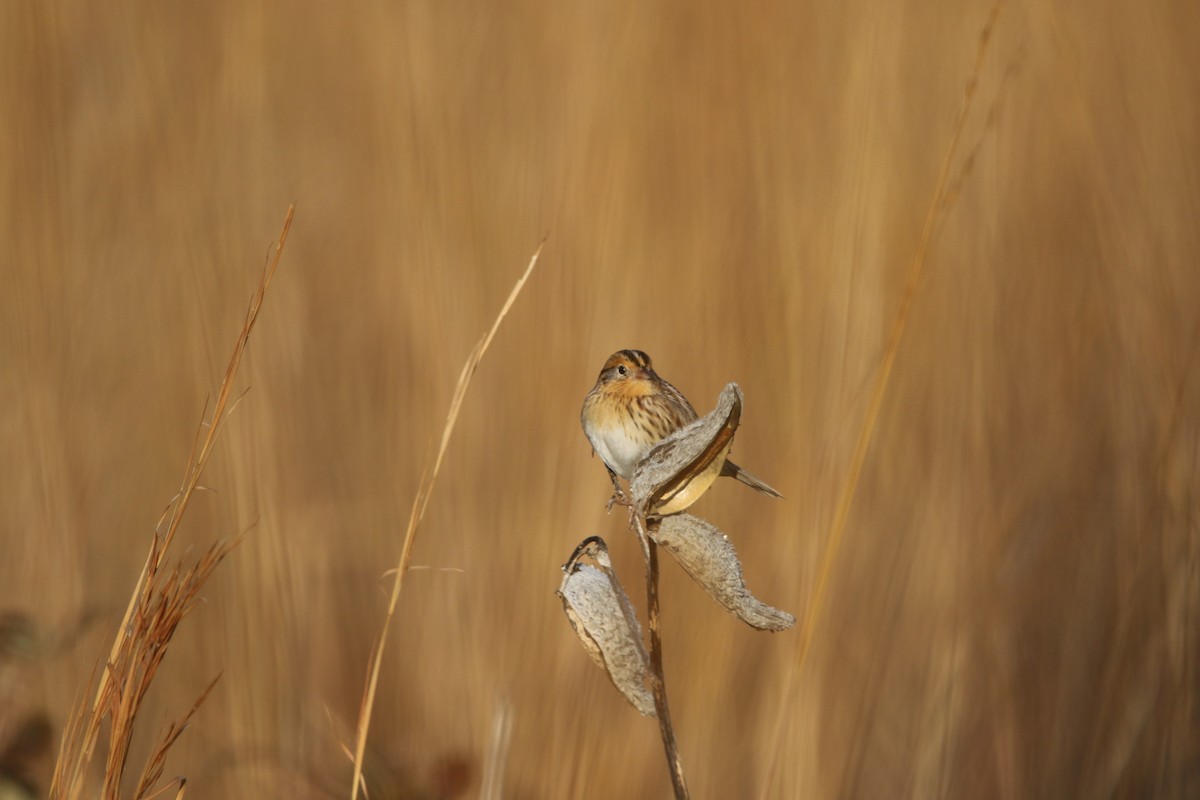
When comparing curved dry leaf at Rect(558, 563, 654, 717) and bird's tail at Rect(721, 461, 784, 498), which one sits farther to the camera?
bird's tail at Rect(721, 461, 784, 498)

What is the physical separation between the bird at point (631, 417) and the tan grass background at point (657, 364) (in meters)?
0.34

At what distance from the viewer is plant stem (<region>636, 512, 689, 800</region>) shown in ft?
1.90

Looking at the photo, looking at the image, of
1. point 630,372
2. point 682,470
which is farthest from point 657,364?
point 682,470

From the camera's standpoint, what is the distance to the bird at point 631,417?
851 mm

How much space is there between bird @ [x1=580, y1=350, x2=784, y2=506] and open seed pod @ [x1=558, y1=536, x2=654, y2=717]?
0.73 feet

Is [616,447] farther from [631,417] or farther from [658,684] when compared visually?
[658,684]

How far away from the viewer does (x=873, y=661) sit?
1.44 m

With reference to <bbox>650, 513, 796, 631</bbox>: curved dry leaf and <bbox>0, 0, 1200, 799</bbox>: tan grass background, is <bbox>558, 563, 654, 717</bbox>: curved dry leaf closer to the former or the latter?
<bbox>650, 513, 796, 631</bbox>: curved dry leaf

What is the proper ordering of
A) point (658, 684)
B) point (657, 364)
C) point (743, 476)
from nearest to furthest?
point (658, 684) < point (743, 476) < point (657, 364)

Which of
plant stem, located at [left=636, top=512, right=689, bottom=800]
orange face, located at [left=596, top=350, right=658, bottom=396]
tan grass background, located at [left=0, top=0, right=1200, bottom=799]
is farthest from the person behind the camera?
tan grass background, located at [left=0, top=0, right=1200, bottom=799]

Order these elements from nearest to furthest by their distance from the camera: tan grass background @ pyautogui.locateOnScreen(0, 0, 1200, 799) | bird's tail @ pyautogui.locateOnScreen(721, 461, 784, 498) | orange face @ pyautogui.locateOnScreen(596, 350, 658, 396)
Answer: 1. bird's tail @ pyautogui.locateOnScreen(721, 461, 784, 498)
2. orange face @ pyautogui.locateOnScreen(596, 350, 658, 396)
3. tan grass background @ pyautogui.locateOnScreen(0, 0, 1200, 799)

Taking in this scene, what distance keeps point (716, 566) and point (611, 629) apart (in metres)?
0.06

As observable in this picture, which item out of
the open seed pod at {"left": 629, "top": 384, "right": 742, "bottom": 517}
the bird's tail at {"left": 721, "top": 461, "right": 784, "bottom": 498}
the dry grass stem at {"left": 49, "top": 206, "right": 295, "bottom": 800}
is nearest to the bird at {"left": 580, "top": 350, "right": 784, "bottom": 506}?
the bird's tail at {"left": 721, "top": 461, "right": 784, "bottom": 498}

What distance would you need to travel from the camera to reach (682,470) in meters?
0.62
